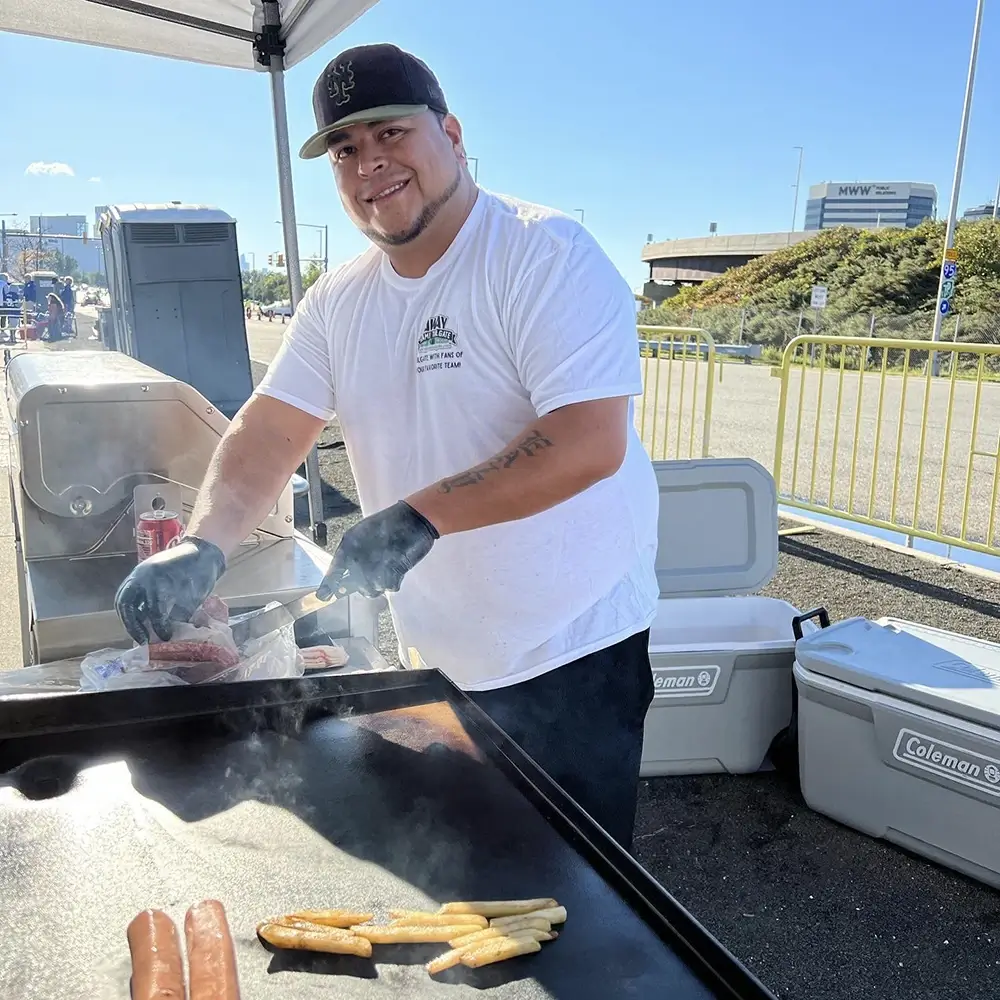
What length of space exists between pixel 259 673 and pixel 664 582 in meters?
2.29

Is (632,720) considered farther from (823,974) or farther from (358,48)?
(358,48)

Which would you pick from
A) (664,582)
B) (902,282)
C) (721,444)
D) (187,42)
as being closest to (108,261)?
(187,42)

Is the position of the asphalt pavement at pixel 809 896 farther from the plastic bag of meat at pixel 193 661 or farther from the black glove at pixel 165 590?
the black glove at pixel 165 590

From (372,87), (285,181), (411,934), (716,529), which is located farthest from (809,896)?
(285,181)

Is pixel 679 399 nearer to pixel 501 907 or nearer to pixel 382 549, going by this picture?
pixel 382 549

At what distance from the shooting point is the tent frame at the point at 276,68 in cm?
318

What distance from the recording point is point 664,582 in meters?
3.79

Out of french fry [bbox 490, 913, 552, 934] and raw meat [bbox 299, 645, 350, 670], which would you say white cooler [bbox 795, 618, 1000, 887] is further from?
french fry [bbox 490, 913, 552, 934]

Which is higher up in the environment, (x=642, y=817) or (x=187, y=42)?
(x=187, y=42)

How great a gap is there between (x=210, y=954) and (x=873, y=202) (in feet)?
323

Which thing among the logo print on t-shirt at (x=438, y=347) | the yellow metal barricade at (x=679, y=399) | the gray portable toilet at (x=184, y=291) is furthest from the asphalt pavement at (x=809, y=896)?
the gray portable toilet at (x=184, y=291)

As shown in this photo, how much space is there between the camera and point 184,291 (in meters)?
6.62

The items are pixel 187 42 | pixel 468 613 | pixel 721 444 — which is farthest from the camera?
pixel 721 444

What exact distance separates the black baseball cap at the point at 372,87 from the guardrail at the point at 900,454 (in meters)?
4.32
